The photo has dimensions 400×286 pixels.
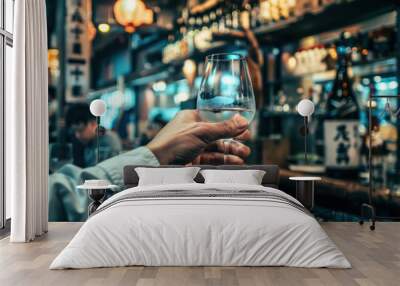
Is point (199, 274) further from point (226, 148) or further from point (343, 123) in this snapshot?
A: point (343, 123)

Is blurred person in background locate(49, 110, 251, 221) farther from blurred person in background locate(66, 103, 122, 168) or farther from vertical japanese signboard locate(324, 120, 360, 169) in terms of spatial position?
vertical japanese signboard locate(324, 120, 360, 169)

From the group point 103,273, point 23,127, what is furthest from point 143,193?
point 23,127

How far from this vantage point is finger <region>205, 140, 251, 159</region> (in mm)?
7133

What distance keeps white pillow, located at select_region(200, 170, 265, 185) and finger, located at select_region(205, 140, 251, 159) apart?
58cm

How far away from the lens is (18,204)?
5602mm

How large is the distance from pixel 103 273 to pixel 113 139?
131 inches

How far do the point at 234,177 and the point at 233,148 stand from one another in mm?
830

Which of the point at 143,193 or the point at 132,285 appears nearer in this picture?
the point at 132,285

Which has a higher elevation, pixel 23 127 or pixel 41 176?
pixel 23 127

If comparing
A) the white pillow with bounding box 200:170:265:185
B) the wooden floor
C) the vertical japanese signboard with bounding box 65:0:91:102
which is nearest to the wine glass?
the white pillow with bounding box 200:170:265:185

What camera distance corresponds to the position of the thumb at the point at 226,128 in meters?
7.07

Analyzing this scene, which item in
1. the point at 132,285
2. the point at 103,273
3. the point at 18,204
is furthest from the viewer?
the point at 18,204

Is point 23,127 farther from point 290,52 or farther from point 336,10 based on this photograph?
point 336,10

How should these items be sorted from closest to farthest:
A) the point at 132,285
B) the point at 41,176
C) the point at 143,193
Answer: the point at 132,285 < the point at 143,193 < the point at 41,176
